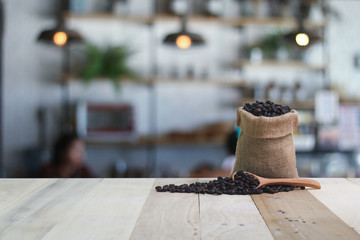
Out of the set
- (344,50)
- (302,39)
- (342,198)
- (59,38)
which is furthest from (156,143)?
(342,198)

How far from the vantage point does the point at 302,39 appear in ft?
9.36

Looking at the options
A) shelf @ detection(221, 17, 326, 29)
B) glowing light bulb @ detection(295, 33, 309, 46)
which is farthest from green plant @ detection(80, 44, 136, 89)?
glowing light bulb @ detection(295, 33, 309, 46)

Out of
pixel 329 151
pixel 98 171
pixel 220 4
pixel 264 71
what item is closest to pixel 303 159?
pixel 329 151

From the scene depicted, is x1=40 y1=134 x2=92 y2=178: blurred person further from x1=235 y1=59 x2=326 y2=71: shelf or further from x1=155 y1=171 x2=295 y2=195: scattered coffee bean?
x1=155 y1=171 x2=295 y2=195: scattered coffee bean

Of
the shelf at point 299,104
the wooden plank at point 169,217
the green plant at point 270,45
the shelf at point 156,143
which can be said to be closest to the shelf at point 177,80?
the shelf at point 299,104

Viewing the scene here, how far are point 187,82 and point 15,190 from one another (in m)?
3.84

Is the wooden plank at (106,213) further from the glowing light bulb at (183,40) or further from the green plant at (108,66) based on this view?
the green plant at (108,66)

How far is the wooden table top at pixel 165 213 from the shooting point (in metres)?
0.77

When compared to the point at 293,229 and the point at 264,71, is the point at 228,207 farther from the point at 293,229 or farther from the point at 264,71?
the point at 264,71

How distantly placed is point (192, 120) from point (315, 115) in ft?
4.63

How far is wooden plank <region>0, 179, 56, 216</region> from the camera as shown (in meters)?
1.01

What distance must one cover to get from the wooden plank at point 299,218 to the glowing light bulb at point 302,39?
6.34 feet

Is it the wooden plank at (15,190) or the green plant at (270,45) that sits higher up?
the green plant at (270,45)

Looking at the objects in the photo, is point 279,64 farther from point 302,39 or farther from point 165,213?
point 165,213
